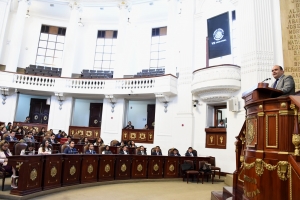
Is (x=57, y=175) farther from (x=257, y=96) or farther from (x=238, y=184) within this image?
(x=257, y=96)

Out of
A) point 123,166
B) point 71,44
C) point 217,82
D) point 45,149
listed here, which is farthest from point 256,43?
point 71,44

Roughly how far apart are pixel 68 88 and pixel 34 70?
3184 mm

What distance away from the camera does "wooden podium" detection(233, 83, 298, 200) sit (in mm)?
2604

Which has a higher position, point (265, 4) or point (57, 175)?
point (265, 4)

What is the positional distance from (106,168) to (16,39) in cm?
1088

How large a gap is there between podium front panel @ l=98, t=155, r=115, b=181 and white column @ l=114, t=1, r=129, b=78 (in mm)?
7118

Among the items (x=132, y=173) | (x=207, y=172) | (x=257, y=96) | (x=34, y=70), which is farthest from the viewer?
(x=34, y=70)

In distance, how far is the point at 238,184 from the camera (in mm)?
4098

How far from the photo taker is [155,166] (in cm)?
875

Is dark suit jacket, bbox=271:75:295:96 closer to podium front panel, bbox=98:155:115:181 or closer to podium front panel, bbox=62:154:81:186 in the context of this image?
podium front panel, bbox=62:154:81:186

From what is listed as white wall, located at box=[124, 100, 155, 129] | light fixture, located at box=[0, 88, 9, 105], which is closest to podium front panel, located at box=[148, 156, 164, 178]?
white wall, located at box=[124, 100, 155, 129]

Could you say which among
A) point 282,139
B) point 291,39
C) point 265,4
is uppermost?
point 265,4

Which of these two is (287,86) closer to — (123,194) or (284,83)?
(284,83)

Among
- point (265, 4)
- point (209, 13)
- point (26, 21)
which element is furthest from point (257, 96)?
point (26, 21)
